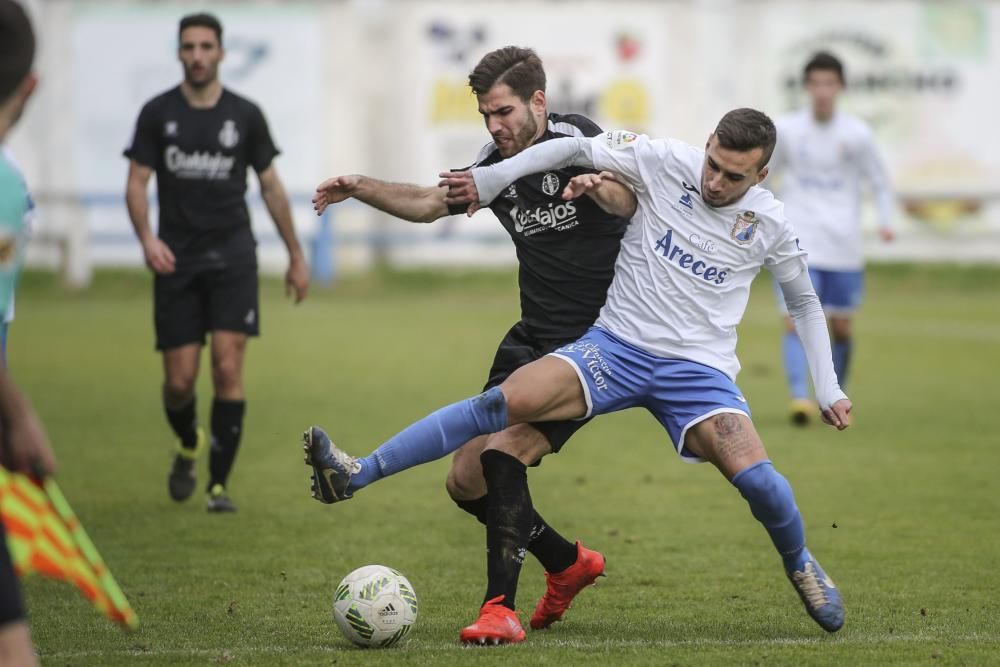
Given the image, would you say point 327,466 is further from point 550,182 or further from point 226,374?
point 226,374

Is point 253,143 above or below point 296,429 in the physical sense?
above

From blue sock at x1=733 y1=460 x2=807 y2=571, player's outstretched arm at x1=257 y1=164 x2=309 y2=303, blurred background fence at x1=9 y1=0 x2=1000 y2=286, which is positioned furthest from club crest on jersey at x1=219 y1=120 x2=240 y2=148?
blurred background fence at x1=9 y1=0 x2=1000 y2=286

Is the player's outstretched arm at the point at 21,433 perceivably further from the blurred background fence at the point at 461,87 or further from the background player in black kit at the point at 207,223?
the blurred background fence at the point at 461,87

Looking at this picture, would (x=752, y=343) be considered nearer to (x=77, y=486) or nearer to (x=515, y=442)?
(x=77, y=486)

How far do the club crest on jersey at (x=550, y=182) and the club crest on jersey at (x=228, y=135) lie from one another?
315 centimetres

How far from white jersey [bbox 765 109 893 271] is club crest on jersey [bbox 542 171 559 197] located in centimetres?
635

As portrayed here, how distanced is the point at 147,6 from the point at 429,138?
5.51 m

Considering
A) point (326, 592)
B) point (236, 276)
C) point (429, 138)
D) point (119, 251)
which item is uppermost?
point (236, 276)

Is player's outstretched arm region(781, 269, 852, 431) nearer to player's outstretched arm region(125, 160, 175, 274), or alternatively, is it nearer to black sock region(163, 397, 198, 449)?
player's outstretched arm region(125, 160, 175, 274)

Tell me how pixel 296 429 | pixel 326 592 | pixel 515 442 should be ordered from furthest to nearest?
pixel 296 429 < pixel 326 592 < pixel 515 442

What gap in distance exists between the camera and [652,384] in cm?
582

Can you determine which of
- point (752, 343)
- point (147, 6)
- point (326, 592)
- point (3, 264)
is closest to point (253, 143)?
point (326, 592)

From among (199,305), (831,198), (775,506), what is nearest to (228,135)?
(199,305)

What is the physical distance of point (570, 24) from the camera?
28.5 meters
